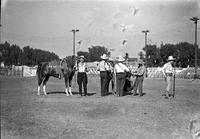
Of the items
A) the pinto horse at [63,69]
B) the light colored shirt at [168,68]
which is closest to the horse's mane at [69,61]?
the pinto horse at [63,69]

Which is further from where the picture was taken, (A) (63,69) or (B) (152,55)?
(B) (152,55)

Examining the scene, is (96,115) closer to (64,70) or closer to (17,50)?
(64,70)

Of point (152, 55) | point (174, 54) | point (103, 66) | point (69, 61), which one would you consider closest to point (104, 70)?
point (103, 66)

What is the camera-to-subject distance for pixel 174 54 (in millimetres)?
60719

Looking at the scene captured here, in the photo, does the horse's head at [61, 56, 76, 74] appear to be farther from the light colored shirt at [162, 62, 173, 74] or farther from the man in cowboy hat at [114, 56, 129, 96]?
the light colored shirt at [162, 62, 173, 74]

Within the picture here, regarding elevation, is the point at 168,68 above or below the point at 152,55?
below

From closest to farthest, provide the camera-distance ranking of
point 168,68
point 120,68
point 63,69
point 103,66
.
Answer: point 168,68, point 120,68, point 103,66, point 63,69

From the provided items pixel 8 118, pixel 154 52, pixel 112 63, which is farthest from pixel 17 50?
pixel 8 118

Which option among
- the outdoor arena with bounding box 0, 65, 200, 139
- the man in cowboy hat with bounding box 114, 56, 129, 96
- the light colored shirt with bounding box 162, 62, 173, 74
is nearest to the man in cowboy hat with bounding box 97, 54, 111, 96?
the man in cowboy hat with bounding box 114, 56, 129, 96

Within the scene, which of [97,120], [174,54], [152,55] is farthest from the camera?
Answer: [152,55]

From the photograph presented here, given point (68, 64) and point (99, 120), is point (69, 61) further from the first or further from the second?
point (99, 120)

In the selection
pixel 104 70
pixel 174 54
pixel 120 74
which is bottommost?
pixel 120 74

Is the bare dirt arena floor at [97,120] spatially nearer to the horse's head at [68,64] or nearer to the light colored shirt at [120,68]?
the light colored shirt at [120,68]

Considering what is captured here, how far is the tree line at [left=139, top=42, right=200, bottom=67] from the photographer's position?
174 ft
